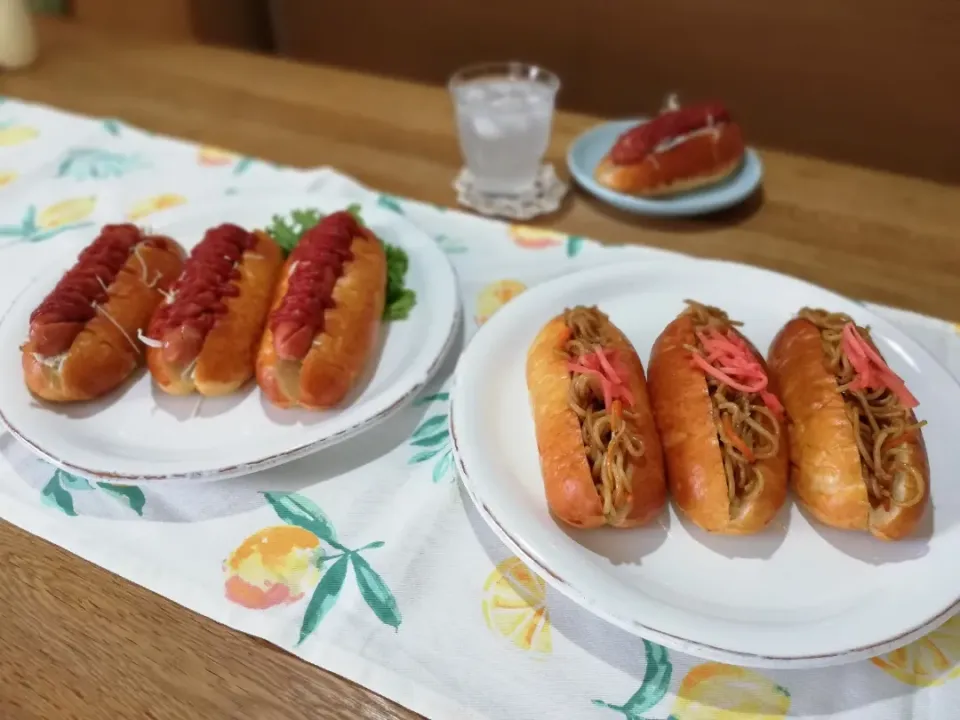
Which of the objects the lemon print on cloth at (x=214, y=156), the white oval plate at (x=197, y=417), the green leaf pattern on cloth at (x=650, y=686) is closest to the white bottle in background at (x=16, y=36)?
the lemon print on cloth at (x=214, y=156)

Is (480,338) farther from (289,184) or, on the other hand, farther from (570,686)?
(289,184)

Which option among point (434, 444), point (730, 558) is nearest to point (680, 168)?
point (434, 444)

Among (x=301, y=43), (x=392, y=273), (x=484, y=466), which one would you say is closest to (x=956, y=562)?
(x=484, y=466)

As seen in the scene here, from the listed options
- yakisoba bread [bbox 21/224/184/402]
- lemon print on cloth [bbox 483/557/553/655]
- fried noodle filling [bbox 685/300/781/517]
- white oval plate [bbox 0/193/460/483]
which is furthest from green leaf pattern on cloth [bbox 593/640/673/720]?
yakisoba bread [bbox 21/224/184/402]

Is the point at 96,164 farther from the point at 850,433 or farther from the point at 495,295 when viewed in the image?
the point at 850,433

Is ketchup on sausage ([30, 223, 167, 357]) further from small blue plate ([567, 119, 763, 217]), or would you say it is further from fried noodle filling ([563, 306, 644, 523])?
small blue plate ([567, 119, 763, 217])

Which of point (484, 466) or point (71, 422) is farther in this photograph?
point (71, 422)
